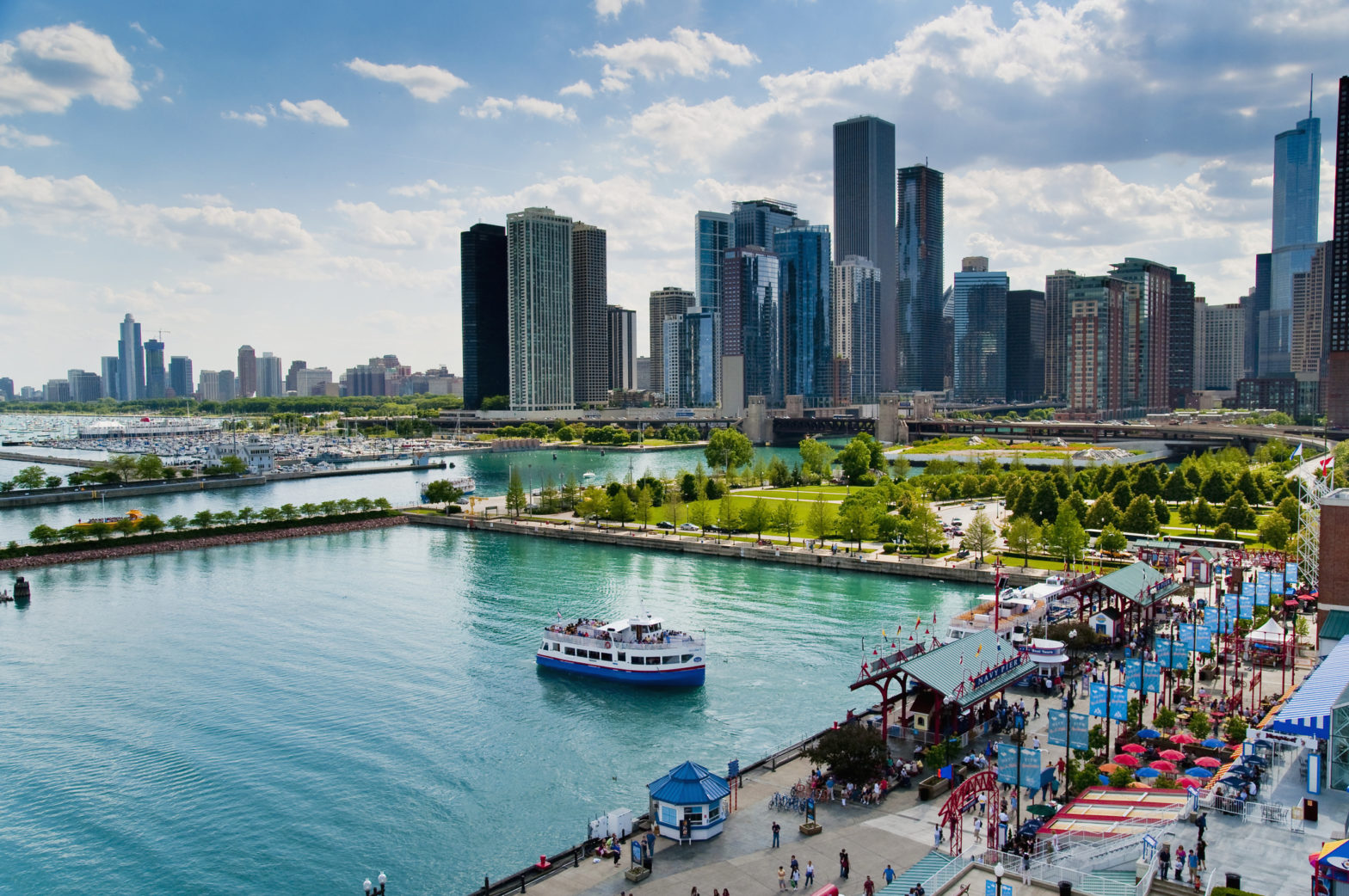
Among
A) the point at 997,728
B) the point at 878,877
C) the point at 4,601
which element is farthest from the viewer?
the point at 4,601

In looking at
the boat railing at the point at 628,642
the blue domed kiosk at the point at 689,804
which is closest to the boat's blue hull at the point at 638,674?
the boat railing at the point at 628,642

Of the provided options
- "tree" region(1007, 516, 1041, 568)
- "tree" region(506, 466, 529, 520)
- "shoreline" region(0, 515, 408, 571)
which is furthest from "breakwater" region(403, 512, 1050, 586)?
"shoreline" region(0, 515, 408, 571)

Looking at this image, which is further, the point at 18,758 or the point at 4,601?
the point at 4,601

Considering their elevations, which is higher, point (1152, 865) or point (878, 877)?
point (1152, 865)

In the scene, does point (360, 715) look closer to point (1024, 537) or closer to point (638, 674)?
point (638, 674)

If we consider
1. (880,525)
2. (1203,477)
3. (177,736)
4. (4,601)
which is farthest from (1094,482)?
(4,601)

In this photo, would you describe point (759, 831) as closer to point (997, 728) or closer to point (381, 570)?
point (997, 728)

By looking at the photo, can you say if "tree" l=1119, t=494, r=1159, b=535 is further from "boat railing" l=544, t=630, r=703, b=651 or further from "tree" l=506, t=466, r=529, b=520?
"tree" l=506, t=466, r=529, b=520

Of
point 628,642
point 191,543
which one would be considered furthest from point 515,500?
point 628,642
